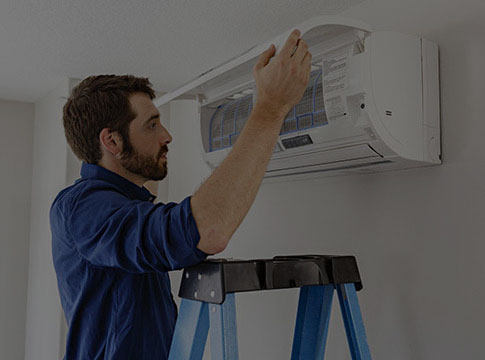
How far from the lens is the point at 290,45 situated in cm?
118

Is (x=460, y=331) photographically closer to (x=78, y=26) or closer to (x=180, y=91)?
(x=180, y=91)

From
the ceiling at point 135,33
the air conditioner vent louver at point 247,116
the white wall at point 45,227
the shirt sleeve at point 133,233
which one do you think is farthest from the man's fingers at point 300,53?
the white wall at point 45,227

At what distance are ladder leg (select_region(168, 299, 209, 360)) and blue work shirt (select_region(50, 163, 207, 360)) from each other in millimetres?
89

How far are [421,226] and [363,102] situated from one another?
458 millimetres

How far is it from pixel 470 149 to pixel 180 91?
92 centimetres

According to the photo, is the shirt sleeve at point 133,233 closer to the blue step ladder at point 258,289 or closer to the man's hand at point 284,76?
the blue step ladder at point 258,289

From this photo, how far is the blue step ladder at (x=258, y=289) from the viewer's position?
3.94ft

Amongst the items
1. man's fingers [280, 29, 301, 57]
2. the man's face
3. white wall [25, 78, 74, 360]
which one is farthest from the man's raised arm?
white wall [25, 78, 74, 360]

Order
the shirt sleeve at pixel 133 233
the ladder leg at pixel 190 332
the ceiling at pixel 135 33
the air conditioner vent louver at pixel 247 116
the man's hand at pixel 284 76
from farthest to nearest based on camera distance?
the ceiling at pixel 135 33, the air conditioner vent louver at pixel 247 116, the ladder leg at pixel 190 332, the man's hand at pixel 284 76, the shirt sleeve at pixel 133 233

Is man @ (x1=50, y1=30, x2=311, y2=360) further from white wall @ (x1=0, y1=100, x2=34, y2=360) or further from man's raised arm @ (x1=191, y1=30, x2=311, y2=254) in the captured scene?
white wall @ (x1=0, y1=100, x2=34, y2=360)

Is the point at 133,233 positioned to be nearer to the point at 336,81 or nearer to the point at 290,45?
the point at 290,45

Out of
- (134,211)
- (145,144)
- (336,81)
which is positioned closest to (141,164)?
(145,144)

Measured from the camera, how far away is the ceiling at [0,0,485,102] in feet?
5.98

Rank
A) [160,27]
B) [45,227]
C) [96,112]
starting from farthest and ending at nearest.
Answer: [45,227] → [160,27] → [96,112]
